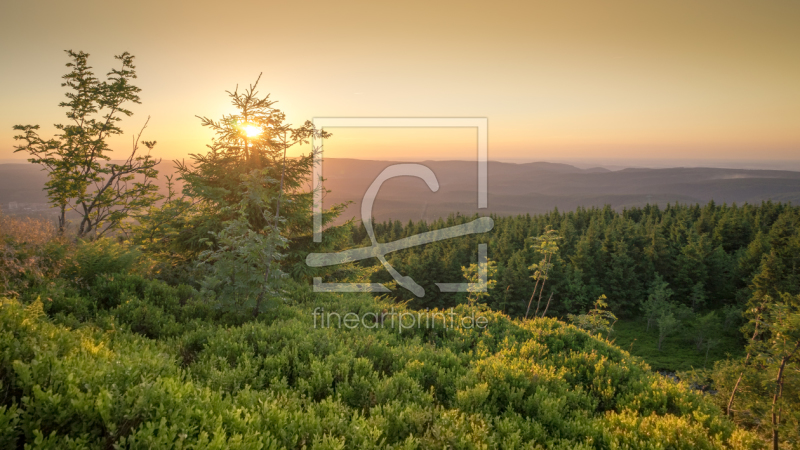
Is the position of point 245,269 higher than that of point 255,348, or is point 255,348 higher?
point 245,269

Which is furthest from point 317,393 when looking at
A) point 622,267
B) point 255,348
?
point 622,267

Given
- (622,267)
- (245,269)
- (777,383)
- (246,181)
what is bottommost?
(622,267)

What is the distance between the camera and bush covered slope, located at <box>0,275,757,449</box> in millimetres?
3586

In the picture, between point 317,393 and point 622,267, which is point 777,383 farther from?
point 622,267

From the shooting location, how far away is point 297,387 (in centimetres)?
603

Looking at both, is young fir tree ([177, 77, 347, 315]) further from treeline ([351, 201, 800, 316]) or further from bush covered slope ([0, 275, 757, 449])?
treeline ([351, 201, 800, 316])

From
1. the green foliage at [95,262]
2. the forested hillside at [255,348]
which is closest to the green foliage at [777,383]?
the forested hillside at [255,348]

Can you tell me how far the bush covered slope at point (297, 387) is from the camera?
11.8ft

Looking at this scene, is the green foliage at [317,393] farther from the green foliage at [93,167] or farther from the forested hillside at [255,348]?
the green foliage at [93,167]

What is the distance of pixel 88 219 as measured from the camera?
16.7 m

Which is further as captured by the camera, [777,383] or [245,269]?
[777,383]

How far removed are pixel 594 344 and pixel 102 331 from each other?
38.0ft

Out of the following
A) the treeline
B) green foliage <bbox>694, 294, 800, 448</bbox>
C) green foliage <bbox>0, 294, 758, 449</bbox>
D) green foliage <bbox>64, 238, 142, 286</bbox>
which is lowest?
the treeline

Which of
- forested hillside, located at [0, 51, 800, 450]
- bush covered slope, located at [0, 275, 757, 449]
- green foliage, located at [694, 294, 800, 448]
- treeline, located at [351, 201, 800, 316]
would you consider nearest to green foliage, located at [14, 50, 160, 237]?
forested hillside, located at [0, 51, 800, 450]
